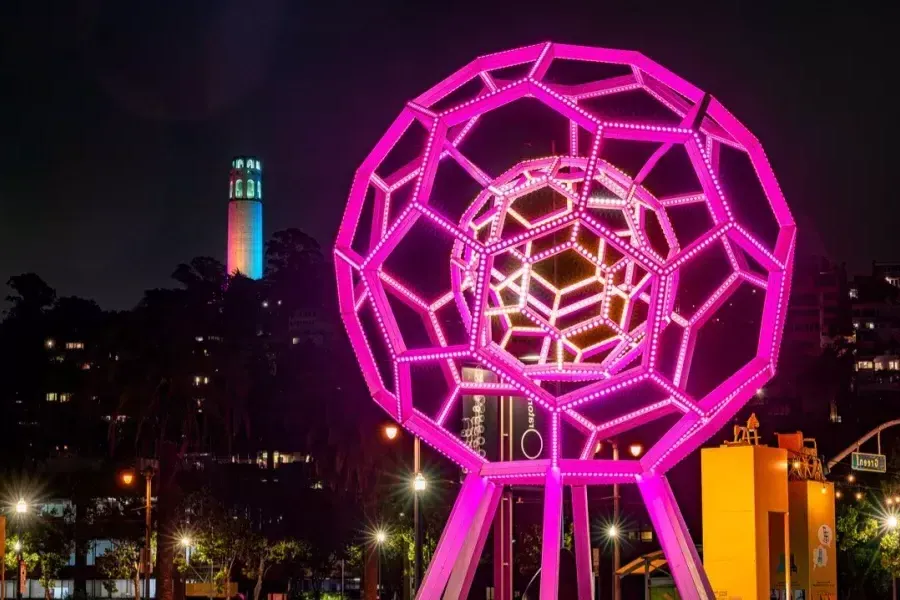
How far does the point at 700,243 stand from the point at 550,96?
3228 millimetres

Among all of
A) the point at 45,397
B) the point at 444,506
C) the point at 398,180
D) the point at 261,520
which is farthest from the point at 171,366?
Answer: the point at 398,180

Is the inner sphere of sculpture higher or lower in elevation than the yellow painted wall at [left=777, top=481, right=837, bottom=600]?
higher

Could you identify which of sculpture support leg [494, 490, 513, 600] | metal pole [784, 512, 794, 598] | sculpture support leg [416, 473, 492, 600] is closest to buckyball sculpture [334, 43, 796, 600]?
sculpture support leg [416, 473, 492, 600]

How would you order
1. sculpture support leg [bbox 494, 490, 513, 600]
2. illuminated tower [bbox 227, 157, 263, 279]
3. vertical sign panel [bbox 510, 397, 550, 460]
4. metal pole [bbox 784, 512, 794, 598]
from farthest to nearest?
illuminated tower [bbox 227, 157, 263, 279]
metal pole [bbox 784, 512, 794, 598]
vertical sign panel [bbox 510, 397, 550, 460]
sculpture support leg [bbox 494, 490, 513, 600]

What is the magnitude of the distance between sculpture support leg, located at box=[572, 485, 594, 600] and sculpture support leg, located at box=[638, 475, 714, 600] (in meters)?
1.60

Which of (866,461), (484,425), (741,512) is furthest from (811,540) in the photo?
(484,425)

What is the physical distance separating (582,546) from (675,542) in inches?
88.7

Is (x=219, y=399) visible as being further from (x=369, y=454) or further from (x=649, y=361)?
(x=649, y=361)

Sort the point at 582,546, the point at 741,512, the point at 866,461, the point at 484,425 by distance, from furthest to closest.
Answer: the point at 741,512 → the point at 484,425 → the point at 866,461 → the point at 582,546

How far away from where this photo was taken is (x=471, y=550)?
2259 cm

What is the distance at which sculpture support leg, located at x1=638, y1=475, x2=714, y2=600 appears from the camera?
2200cm

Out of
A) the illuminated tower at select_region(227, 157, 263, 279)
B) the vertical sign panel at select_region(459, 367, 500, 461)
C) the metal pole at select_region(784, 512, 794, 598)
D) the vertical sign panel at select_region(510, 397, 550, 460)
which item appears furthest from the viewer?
the illuminated tower at select_region(227, 157, 263, 279)

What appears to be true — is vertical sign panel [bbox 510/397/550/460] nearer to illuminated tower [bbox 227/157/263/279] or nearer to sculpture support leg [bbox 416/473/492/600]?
sculpture support leg [bbox 416/473/492/600]

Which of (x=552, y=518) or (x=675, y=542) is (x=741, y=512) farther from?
(x=552, y=518)
